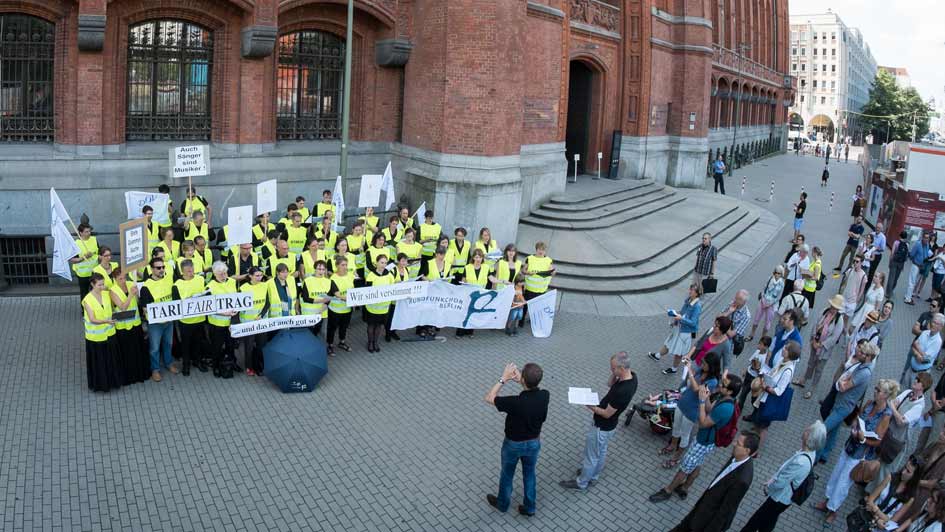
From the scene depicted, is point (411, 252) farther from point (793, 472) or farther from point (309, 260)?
point (793, 472)

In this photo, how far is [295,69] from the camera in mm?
18609

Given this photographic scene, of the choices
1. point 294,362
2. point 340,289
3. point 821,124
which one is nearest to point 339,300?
point 340,289

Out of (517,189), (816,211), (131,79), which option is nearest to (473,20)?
(517,189)

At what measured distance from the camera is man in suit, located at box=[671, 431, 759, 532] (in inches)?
266

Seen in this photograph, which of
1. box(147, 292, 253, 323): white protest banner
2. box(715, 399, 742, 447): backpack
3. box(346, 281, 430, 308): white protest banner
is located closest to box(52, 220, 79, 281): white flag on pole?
box(147, 292, 253, 323): white protest banner

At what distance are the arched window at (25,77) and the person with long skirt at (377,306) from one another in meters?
7.97

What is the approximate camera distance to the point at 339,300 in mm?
11820

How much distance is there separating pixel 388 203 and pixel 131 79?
584cm

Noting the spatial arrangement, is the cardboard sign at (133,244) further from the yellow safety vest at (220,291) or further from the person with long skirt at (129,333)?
the yellow safety vest at (220,291)

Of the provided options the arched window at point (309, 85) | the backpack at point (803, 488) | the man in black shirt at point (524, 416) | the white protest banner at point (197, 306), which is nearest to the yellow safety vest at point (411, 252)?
the white protest banner at point (197, 306)

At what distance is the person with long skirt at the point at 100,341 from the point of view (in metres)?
9.66

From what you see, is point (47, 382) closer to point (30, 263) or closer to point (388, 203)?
point (30, 263)

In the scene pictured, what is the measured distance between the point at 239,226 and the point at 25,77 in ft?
21.0

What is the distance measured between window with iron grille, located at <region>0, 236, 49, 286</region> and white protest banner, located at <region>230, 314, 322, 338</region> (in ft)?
20.8
